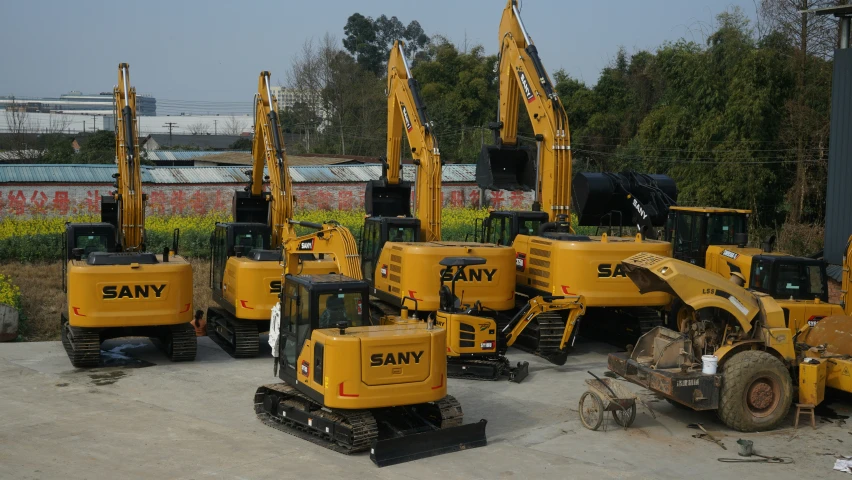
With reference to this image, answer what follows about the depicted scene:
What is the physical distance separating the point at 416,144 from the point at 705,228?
6.79m

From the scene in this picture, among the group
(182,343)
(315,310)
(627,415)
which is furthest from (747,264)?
(182,343)

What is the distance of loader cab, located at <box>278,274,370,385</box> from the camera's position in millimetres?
11039

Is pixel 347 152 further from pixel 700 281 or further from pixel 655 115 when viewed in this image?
pixel 700 281

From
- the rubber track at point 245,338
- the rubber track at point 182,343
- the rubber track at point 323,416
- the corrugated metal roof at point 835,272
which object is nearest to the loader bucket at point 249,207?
the rubber track at point 245,338

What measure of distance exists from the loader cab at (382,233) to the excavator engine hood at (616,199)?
3.91 meters

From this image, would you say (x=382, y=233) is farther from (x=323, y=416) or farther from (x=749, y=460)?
(x=749, y=460)

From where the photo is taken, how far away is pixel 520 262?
58.6 ft

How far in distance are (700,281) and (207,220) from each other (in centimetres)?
2385

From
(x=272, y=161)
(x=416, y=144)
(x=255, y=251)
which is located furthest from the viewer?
(x=416, y=144)

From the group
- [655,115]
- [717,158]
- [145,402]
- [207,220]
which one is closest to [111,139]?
[207,220]

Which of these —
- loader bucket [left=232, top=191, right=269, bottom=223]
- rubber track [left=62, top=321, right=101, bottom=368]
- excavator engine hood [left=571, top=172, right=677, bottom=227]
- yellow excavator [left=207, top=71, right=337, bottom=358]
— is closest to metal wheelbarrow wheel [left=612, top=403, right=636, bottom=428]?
yellow excavator [left=207, top=71, right=337, bottom=358]

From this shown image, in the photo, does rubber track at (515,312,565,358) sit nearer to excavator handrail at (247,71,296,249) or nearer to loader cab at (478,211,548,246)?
loader cab at (478,211,548,246)

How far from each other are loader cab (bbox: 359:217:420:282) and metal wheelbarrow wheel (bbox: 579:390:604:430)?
6.52 meters

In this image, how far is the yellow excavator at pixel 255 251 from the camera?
16281 mm
